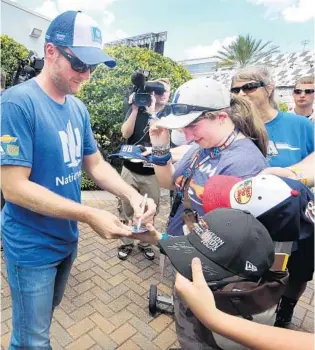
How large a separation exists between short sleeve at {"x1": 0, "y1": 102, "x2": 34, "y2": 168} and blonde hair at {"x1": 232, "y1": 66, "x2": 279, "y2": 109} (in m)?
1.83

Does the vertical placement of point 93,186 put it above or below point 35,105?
below

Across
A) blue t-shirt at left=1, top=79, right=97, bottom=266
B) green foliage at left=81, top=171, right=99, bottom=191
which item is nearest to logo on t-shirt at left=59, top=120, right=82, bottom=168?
blue t-shirt at left=1, top=79, right=97, bottom=266

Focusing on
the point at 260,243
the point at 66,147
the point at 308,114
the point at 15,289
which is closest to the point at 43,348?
the point at 15,289

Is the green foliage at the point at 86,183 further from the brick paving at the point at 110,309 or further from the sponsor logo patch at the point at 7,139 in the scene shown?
the sponsor logo patch at the point at 7,139

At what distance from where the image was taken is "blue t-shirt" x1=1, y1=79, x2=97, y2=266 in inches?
54.2

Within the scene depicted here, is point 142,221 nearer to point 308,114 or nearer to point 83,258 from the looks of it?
point 83,258

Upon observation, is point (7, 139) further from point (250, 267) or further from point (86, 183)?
point (86, 183)

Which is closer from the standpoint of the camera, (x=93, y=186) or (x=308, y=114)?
(x=308, y=114)

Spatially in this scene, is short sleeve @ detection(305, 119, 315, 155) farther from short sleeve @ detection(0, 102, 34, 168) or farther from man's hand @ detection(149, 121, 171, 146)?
short sleeve @ detection(0, 102, 34, 168)

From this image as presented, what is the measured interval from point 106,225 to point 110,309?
1.66 metres

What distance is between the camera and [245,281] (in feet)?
3.69

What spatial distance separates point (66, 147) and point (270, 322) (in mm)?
1311

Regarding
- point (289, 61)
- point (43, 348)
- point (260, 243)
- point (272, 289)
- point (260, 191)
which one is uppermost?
point (289, 61)

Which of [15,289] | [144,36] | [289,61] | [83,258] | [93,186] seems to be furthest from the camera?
[289,61]
